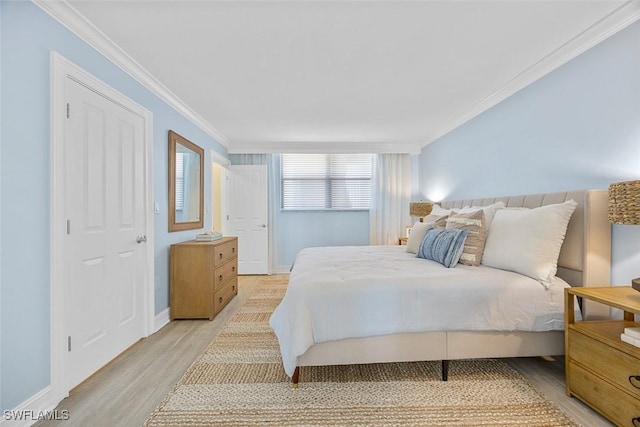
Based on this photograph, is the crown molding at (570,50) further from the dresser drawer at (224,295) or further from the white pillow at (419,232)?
the dresser drawer at (224,295)

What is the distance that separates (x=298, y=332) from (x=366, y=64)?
2.18 m

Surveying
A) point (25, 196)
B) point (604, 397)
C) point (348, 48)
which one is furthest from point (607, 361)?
point (25, 196)

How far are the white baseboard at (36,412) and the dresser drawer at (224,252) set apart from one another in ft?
5.53

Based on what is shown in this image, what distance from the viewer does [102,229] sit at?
2.18 m

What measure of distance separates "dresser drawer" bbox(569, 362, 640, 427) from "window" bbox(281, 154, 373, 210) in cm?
413

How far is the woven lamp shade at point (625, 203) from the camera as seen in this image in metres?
1.46

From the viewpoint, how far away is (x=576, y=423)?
1559mm

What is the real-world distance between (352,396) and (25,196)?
214 centimetres

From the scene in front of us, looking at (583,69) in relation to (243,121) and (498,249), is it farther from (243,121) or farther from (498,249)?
(243,121)

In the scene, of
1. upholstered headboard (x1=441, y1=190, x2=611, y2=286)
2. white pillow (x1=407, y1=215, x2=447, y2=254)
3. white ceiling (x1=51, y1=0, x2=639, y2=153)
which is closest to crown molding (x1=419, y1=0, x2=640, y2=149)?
white ceiling (x1=51, y1=0, x2=639, y2=153)

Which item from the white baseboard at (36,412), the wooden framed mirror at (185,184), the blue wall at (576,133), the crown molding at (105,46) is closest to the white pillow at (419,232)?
the blue wall at (576,133)

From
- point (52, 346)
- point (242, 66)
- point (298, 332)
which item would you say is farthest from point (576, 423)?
point (242, 66)

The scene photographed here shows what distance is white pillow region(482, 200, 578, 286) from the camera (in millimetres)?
1995

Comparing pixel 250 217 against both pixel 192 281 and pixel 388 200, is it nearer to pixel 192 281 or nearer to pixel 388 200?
pixel 192 281
